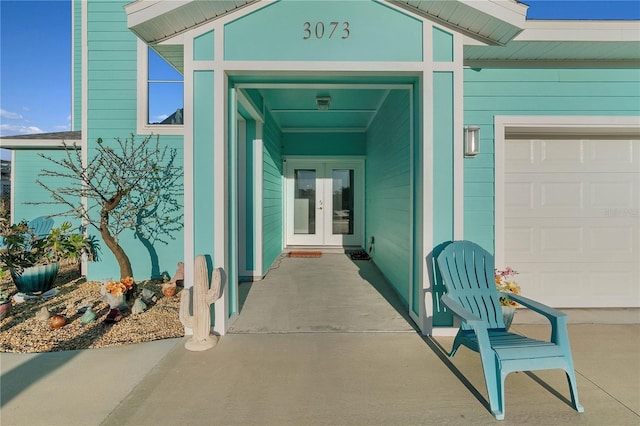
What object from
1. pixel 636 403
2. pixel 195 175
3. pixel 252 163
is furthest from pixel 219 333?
pixel 636 403

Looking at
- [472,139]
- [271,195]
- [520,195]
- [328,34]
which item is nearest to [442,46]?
[472,139]

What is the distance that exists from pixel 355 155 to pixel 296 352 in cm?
541

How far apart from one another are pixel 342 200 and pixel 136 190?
14.3ft

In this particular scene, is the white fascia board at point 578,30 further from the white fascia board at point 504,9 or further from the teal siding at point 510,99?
the teal siding at point 510,99

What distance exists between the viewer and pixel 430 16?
2.93 metres

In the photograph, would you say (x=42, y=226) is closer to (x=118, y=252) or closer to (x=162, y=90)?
(x=118, y=252)

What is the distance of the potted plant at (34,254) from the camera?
3.99 m

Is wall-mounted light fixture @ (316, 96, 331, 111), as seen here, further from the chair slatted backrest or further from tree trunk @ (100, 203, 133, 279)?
tree trunk @ (100, 203, 133, 279)

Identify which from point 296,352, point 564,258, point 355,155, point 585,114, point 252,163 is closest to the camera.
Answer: point 296,352

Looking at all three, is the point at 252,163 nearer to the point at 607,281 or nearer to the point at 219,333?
the point at 219,333

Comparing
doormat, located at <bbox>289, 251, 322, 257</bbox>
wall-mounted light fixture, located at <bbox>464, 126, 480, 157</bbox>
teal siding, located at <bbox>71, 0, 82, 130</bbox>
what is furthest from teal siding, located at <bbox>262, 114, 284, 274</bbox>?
teal siding, located at <bbox>71, 0, 82, 130</bbox>

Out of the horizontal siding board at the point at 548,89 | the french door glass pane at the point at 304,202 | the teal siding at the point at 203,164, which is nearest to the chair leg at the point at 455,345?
the teal siding at the point at 203,164

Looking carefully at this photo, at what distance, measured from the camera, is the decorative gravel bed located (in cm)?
280

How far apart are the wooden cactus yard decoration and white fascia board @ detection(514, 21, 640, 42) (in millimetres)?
3560
